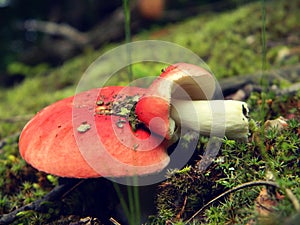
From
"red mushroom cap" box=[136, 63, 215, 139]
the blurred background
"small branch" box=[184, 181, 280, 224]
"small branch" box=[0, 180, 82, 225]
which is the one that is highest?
"red mushroom cap" box=[136, 63, 215, 139]

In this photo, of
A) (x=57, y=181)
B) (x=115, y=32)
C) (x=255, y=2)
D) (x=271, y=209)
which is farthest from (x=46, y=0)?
(x=271, y=209)

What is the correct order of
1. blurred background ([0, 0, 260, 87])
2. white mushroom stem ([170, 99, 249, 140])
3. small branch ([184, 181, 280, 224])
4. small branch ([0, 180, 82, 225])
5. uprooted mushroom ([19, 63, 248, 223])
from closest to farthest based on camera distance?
small branch ([184, 181, 280, 224]) → uprooted mushroom ([19, 63, 248, 223]) → white mushroom stem ([170, 99, 249, 140]) → small branch ([0, 180, 82, 225]) → blurred background ([0, 0, 260, 87])

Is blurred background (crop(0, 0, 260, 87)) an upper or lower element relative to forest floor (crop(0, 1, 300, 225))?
lower

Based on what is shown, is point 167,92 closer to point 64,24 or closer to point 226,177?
point 226,177

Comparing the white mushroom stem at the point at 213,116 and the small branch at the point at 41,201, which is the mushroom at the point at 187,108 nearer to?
the white mushroom stem at the point at 213,116

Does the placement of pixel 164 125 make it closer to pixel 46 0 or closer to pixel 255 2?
pixel 255 2

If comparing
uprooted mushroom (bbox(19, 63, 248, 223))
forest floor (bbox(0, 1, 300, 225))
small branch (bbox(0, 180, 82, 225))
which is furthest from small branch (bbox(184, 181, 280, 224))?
small branch (bbox(0, 180, 82, 225))

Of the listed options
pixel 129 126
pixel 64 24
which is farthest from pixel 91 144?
pixel 64 24

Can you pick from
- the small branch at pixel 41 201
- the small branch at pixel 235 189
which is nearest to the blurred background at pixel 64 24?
the small branch at pixel 41 201

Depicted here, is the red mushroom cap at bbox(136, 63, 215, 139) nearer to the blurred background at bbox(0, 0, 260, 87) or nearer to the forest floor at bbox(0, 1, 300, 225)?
the forest floor at bbox(0, 1, 300, 225)
